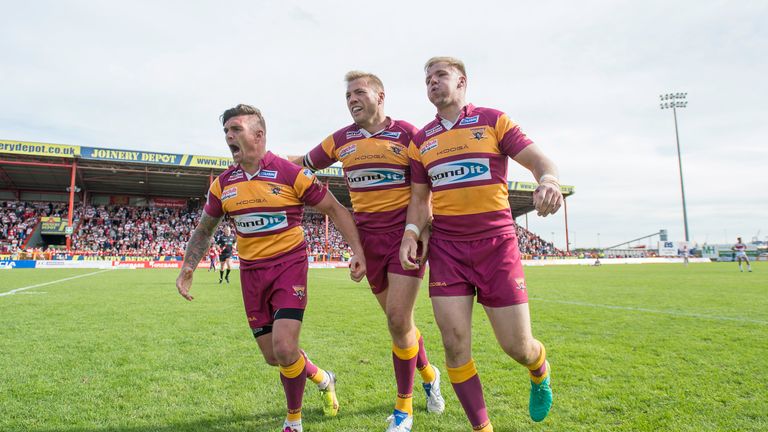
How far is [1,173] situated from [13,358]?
1799 inches

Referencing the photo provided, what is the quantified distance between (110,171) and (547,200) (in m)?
44.7

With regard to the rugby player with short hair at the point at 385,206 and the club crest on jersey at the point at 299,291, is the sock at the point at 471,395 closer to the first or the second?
the rugby player with short hair at the point at 385,206

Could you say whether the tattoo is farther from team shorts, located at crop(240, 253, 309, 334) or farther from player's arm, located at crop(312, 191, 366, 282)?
player's arm, located at crop(312, 191, 366, 282)

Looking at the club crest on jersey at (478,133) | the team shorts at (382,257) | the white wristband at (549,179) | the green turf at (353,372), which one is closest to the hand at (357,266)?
the team shorts at (382,257)

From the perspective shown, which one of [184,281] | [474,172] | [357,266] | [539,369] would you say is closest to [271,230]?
[357,266]

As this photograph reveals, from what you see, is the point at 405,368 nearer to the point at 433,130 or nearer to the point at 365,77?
the point at 433,130

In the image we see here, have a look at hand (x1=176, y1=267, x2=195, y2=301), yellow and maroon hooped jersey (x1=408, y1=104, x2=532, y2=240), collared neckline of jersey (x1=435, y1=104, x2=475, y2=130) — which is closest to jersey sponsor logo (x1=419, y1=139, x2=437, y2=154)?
yellow and maroon hooped jersey (x1=408, y1=104, x2=532, y2=240)

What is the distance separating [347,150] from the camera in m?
3.93

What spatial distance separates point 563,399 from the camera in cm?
387

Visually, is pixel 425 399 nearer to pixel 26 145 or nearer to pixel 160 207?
pixel 26 145

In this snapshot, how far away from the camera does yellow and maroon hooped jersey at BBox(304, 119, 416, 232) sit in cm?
372

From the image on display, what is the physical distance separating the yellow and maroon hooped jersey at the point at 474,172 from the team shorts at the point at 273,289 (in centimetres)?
116

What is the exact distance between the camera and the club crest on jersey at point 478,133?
3191mm

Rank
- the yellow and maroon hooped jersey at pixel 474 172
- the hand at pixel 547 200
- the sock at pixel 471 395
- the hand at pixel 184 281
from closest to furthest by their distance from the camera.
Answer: the hand at pixel 547 200 < the sock at pixel 471 395 < the yellow and maroon hooped jersey at pixel 474 172 < the hand at pixel 184 281
